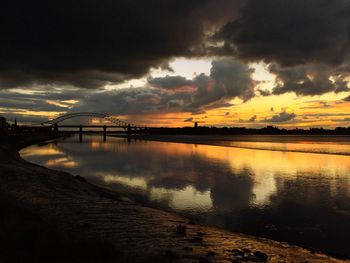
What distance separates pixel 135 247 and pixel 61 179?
16.4 metres

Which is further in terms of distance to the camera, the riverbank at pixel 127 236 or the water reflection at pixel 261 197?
the water reflection at pixel 261 197

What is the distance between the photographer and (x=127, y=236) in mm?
12320

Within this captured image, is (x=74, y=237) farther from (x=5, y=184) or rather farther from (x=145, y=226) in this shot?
(x=5, y=184)

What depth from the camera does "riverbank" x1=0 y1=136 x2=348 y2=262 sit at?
397 inches

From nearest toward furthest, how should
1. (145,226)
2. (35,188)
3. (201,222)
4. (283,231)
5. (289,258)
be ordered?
(289,258)
(145,226)
(283,231)
(201,222)
(35,188)

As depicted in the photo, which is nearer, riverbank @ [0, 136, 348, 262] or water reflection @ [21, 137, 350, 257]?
riverbank @ [0, 136, 348, 262]

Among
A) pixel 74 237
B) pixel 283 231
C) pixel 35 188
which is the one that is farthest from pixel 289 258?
pixel 35 188

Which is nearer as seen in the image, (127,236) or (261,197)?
(127,236)

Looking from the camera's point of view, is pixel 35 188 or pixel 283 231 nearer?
pixel 283 231

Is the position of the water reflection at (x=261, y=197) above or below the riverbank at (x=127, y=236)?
below

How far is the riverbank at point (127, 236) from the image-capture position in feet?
33.1

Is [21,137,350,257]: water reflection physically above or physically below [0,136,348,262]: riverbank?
below

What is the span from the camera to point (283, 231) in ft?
49.2

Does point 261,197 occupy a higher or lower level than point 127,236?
lower
